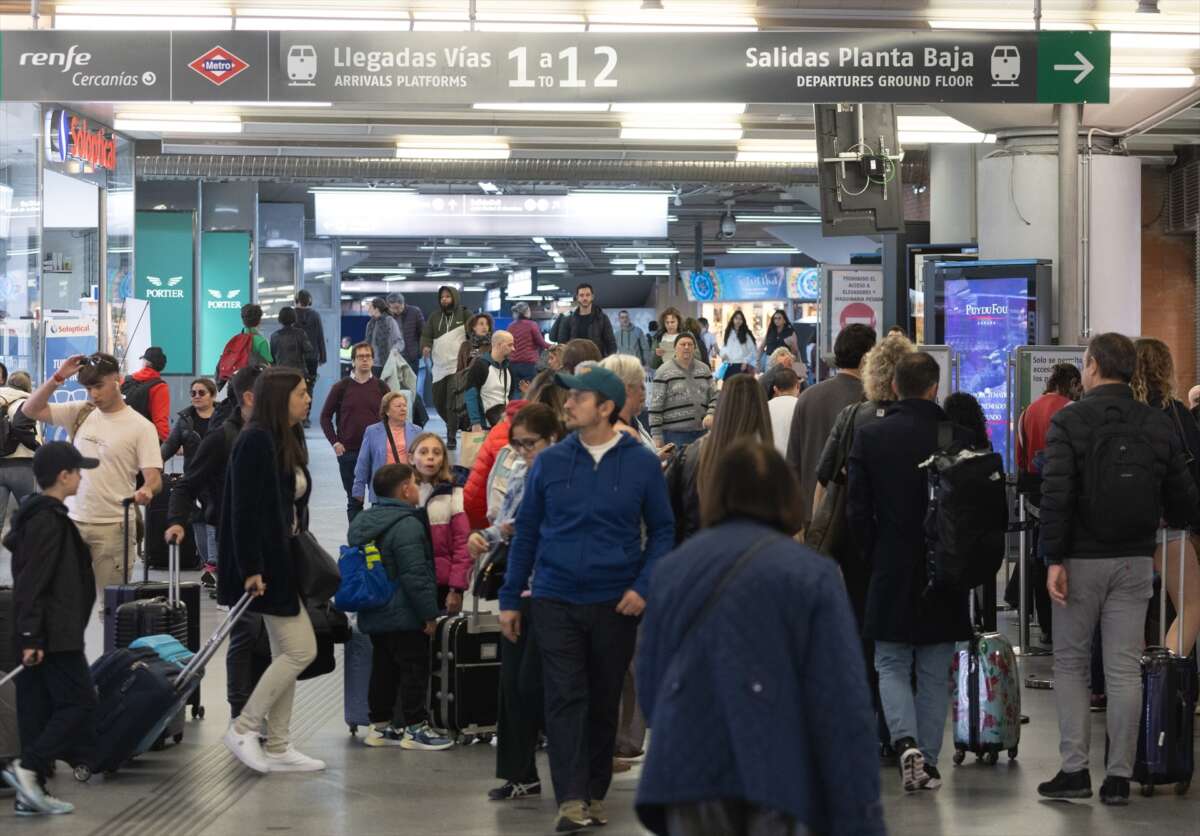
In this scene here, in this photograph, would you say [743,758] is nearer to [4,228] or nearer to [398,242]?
[4,228]

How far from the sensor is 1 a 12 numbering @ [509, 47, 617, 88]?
9945 mm

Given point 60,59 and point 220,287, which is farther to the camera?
point 220,287

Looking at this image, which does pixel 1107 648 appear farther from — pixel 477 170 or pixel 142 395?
pixel 477 170

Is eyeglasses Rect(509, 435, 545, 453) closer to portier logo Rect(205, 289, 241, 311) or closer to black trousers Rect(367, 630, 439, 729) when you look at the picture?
black trousers Rect(367, 630, 439, 729)

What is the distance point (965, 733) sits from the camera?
6.91 m

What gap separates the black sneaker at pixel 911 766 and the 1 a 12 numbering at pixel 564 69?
4882 millimetres

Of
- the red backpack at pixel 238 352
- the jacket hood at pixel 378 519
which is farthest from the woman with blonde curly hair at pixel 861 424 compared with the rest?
the red backpack at pixel 238 352

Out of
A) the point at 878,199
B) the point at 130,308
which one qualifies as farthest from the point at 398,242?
the point at 878,199

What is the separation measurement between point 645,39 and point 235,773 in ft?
16.6

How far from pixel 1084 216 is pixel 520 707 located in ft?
27.5

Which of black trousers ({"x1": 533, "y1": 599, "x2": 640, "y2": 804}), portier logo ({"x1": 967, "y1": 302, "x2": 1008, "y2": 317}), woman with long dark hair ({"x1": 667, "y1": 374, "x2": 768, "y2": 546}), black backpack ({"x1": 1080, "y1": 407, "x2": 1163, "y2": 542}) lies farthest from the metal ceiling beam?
black trousers ({"x1": 533, "y1": 599, "x2": 640, "y2": 804})

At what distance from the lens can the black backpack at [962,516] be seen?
612cm

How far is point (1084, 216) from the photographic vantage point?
13.1 m

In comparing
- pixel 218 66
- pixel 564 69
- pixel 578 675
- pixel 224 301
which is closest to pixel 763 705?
pixel 578 675
